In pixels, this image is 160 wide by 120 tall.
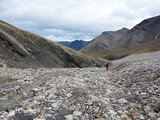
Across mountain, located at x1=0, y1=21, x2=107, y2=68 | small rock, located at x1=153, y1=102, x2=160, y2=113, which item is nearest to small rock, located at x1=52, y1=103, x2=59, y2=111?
small rock, located at x1=153, y1=102, x2=160, y2=113

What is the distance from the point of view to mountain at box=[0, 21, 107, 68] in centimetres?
3267

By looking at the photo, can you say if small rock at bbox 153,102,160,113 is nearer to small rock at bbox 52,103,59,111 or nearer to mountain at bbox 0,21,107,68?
small rock at bbox 52,103,59,111

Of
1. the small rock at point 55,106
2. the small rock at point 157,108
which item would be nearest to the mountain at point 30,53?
the small rock at point 55,106

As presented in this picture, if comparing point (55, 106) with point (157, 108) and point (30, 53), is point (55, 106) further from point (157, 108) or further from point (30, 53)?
point (30, 53)

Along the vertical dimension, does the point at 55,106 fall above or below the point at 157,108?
above

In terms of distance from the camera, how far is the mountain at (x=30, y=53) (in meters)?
32.7

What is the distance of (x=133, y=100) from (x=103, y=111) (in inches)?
116

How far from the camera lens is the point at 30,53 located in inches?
1489

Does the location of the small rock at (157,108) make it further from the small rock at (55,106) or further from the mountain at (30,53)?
the mountain at (30,53)

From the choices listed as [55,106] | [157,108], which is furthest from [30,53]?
[157,108]

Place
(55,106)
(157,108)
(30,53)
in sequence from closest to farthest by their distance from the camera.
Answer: (157,108)
(55,106)
(30,53)

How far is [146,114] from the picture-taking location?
25.6 feet

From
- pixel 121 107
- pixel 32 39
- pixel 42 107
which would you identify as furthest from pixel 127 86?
pixel 32 39

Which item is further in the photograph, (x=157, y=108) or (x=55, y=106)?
(x=55, y=106)
